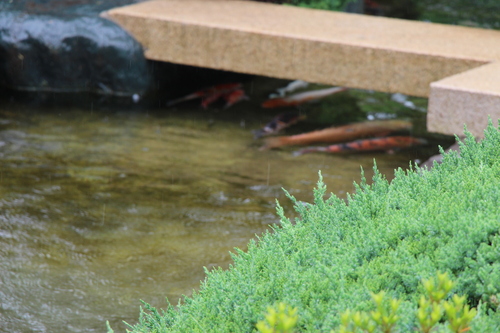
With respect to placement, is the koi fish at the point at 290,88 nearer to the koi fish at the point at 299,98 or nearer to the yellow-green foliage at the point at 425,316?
the koi fish at the point at 299,98

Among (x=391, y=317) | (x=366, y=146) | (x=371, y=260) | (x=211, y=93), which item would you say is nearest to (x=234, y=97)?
(x=211, y=93)

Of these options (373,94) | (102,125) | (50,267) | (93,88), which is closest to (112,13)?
(93,88)

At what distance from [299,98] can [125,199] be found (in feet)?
12.2

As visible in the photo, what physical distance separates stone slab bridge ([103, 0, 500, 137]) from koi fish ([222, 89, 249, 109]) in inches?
39.8

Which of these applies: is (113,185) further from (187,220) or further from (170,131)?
(170,131)

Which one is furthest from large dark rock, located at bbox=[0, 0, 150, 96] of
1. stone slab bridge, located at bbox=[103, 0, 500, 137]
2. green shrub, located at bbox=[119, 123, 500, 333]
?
green shrub, located at bbox=[119, 123, 500, 333]

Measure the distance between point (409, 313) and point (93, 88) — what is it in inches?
283

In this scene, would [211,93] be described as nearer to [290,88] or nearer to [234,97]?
[234,97]

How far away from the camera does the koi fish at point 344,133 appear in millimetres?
7191

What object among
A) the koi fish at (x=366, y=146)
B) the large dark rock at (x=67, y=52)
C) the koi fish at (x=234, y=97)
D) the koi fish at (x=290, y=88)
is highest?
the large dark rock at (x=67, y=52)

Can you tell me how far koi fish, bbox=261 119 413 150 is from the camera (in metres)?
7.19

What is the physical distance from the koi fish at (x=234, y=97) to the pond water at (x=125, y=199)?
0.32m

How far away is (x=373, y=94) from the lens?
8.95 meters

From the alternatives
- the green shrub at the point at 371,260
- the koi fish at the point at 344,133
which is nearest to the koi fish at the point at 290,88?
the koi fish at the point at 344,133
